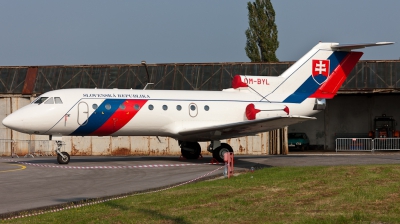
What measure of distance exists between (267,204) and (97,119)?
622 inches

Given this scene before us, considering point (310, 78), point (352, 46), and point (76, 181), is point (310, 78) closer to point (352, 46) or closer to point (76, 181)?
point (352, 46)

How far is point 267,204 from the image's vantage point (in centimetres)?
1274

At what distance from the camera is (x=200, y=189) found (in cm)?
1595

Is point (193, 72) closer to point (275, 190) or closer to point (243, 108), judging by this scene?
point (243, 108)

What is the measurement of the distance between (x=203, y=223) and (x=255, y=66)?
32121 mm

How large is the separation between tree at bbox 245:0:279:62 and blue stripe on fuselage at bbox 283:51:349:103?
3386 cm

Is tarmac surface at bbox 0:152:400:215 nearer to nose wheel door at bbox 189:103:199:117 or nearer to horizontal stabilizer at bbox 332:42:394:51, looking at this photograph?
nose wheel door at bbox 189:103:199:117

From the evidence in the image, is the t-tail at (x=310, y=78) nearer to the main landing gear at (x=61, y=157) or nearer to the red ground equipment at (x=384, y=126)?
the main landing gear at (x=61, y=157)

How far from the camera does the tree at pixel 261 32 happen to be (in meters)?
66.3

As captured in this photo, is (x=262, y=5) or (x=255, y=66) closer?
(x=255, y=66)

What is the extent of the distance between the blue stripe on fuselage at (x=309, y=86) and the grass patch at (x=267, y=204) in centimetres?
1438

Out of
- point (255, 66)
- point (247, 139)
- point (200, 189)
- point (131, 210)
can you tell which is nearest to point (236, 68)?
point (255, 66)

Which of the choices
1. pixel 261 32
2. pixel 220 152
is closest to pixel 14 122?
pixel 220 152

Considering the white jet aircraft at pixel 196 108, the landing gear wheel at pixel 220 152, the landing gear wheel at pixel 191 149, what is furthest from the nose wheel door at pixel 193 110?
the landing gear wheel at pixel 191 149
